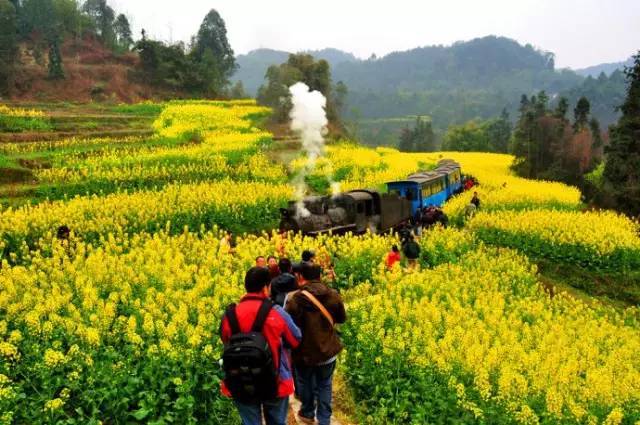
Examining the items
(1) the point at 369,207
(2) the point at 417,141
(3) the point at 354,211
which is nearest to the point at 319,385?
(3) the point at 354,211

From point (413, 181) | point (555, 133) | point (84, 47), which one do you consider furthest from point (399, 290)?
point (84, 47)

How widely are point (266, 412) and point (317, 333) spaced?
1.32 m

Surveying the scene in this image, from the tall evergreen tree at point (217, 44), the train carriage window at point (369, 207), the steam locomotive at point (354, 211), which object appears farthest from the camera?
the tall evergreen tree at point (217, 44)

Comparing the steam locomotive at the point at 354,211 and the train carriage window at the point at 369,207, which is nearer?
the steam locomotive at the point at 354,211

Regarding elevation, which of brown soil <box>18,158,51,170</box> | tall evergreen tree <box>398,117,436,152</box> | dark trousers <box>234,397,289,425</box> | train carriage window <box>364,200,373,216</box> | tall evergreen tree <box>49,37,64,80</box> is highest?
tall evergreen tree <box>49,37,64,80</box>

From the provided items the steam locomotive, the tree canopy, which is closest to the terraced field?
the steam locomotive

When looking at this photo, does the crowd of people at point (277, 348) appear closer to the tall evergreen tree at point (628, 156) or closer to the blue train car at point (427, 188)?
the blue train car at point (427, 188)

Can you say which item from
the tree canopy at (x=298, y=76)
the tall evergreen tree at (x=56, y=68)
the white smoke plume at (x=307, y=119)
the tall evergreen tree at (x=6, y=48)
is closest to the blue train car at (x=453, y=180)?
the white smoke plume at (x=307, y=119)

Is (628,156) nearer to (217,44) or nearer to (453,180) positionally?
(453,180)

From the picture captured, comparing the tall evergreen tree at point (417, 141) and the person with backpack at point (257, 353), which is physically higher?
the person with backpack at point (257, 353)

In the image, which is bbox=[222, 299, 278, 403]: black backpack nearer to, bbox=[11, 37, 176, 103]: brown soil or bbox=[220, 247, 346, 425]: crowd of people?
bbox=[220, 247, 346, 425]: crowd of people

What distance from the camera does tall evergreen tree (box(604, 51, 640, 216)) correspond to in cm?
3195

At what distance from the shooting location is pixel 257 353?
17.9ft

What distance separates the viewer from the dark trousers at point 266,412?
6027 millimetres
